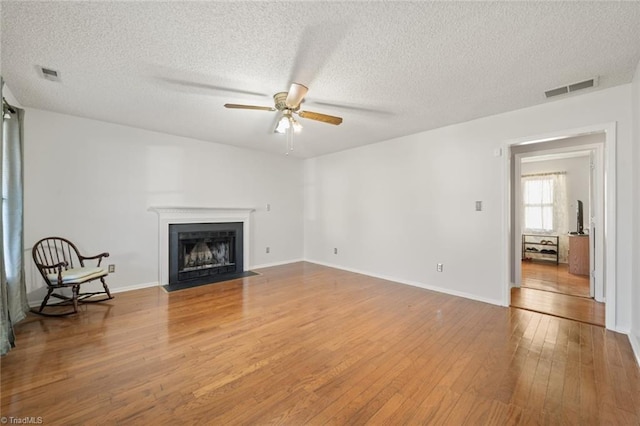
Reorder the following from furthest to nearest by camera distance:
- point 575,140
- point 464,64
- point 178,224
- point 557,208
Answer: point 557,208
point 178,224
point 575,140
point 464,64

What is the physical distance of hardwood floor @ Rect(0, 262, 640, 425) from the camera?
1644mm

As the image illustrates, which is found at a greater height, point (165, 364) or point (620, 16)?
point (620, 16)

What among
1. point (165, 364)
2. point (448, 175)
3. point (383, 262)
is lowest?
point (165, 364)

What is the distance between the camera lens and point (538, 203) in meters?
6.50

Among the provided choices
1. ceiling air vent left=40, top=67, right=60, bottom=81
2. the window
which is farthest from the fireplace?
the window

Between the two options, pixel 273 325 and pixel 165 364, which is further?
pixel 273 325

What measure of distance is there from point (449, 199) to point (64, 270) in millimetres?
5469

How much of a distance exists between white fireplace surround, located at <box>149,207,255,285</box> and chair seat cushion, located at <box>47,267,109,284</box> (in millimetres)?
984

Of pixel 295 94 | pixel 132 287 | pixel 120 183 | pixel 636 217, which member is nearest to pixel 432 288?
pixel 636 217

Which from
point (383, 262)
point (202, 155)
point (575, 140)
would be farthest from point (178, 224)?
point (575, 140)

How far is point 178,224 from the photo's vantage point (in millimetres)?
4613

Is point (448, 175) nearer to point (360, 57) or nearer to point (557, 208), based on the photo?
point (360, 57)

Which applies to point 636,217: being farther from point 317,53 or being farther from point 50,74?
point 50,74

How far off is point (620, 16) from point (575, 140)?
2.65 meters
